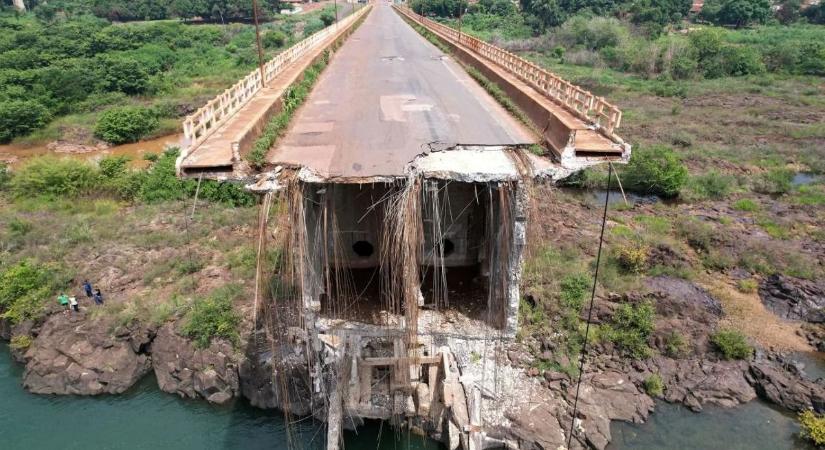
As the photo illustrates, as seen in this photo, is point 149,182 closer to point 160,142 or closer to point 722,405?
point 160,142

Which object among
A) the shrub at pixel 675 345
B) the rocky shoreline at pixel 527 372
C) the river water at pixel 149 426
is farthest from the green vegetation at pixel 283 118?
the shrub at pixel 675 345

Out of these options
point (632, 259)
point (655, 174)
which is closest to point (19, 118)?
point (632, 259)

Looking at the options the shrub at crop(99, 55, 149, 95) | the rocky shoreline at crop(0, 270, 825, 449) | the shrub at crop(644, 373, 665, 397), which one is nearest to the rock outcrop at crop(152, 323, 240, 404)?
the rocky shoreline at crop(0, 270, 825, 449)

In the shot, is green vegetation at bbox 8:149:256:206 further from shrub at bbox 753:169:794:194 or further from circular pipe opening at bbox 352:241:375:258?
shrub at bbox 753:169:794:194

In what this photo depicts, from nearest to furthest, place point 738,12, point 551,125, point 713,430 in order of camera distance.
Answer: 1. point 551,125
2. point 713,430
3. point 738,12

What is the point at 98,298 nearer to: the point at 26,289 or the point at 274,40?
the point at 26,289

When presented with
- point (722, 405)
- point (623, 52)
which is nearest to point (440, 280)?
point (722, 405)

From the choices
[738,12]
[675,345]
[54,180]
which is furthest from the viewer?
[738,12]
